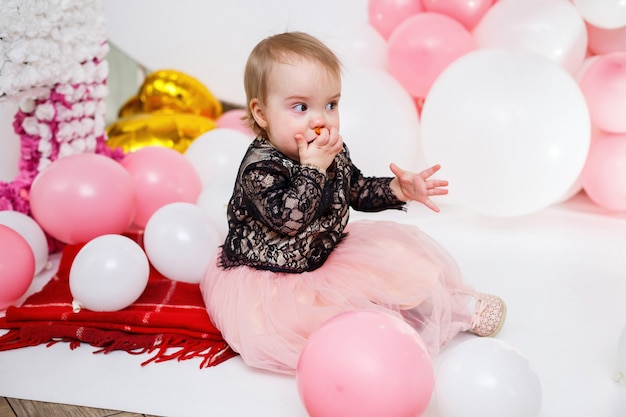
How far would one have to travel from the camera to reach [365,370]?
1.16 m

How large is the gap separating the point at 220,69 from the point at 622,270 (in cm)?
250

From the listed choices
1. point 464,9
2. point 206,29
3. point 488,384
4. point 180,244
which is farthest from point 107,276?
point 206,29

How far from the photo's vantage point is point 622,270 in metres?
2.11

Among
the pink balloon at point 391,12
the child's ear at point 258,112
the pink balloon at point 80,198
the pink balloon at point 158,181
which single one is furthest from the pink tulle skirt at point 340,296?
the pink balloon at point 391,12

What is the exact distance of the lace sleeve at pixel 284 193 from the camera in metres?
1.49

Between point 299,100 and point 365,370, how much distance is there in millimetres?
648

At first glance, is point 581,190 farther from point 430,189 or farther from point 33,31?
point 33,31

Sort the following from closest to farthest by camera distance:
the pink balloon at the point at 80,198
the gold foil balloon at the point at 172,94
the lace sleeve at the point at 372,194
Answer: the lace sleeve at the point at 372,194, the pink balloon at the point at 80,198, the gold foil balloon at the point at 172,94

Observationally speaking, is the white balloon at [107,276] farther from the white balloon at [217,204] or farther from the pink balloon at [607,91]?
the pink balloon at [607,91]

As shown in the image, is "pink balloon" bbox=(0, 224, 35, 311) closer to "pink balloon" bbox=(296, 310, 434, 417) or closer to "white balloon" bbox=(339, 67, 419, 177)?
"pink balloon" bbox=(296, 310, 434, 417)

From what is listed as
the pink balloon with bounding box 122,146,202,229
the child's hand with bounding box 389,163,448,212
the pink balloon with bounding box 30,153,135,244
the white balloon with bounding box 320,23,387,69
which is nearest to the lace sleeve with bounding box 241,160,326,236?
the child's hand with bounding box 389,163,448,212

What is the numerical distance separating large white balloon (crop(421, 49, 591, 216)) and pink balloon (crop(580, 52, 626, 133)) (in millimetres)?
221

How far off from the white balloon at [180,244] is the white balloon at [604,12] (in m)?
1.65

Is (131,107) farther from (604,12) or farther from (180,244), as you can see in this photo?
(604,12)
